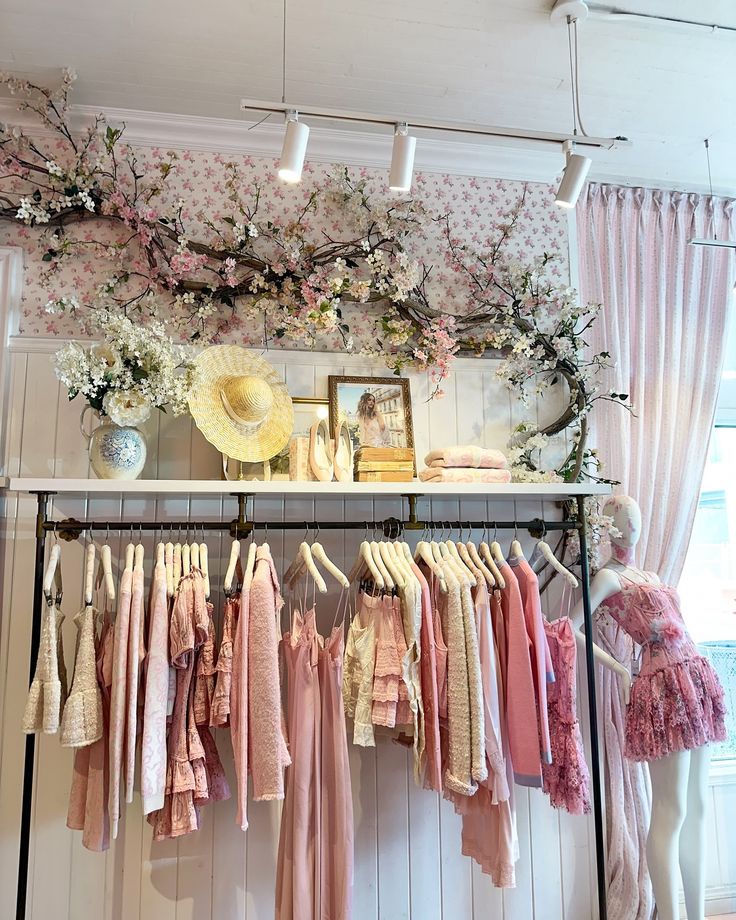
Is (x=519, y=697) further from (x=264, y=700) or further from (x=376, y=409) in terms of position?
(x=376, y=409)

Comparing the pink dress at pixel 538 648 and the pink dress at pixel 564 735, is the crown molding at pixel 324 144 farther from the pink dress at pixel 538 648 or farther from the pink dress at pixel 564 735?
the pink dress at pixel 564 735

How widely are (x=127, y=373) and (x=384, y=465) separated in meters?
0.84

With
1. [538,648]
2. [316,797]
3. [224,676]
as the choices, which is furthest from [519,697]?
[224,676]

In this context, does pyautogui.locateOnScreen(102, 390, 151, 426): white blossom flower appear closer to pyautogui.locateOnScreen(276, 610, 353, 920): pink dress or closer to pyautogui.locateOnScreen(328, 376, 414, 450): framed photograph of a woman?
pyautogui.locateOnScreen(328, 376, 414, 450): framed photograph of a woman

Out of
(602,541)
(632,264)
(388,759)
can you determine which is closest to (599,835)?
(388,759)

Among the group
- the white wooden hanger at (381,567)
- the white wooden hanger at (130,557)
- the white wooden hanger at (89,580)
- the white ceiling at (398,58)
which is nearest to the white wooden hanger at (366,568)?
the white wooden hanger at (381,567)

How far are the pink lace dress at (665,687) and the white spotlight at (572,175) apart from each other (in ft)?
4.31

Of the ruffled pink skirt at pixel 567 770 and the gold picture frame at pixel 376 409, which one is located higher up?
the gold picture frame at pixel 376 409

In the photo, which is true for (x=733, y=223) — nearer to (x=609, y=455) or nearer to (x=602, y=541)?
(x=609, y=455)

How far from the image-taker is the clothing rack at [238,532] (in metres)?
1.91

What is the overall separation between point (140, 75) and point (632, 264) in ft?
6.66

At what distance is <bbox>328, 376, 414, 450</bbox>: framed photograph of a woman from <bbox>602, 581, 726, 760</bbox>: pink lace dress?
0.97m

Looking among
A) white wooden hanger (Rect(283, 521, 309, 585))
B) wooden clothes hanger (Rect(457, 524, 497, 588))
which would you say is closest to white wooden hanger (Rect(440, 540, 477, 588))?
wooden clothes hanger (Rect(457, 524, 497, 588))

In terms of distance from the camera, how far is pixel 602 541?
265 centimetres
